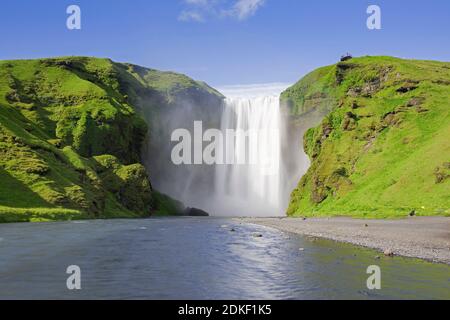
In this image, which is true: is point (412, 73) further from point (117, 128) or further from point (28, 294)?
point (28, 294)

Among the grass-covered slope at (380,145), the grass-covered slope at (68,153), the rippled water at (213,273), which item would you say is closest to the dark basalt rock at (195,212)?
the grass-covered slope at (68,153)

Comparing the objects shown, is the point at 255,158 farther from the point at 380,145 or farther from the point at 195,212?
the point at 380,145

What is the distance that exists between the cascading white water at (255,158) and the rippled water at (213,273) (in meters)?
132

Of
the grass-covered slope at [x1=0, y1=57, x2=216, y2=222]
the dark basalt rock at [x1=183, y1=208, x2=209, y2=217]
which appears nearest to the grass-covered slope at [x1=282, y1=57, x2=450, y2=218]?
the dark basalt rock at [x1=183, y1=208, x2=209, y2=217]

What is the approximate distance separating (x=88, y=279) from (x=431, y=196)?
6973 cm

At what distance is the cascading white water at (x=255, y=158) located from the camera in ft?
572

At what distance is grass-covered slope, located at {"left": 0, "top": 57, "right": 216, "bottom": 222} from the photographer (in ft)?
326

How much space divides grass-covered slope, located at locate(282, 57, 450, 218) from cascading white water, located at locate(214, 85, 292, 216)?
2635 cm

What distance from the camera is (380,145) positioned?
112875 millimetres

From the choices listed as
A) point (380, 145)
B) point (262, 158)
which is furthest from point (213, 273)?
point (262, 158)

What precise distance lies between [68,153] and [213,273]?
11851 centimetres

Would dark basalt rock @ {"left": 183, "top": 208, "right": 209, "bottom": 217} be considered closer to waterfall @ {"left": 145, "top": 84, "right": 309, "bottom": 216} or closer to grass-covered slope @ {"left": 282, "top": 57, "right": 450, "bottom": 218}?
waterfall @ {"left": 145, "top": 84, "right": 309, "bottom": 216}
